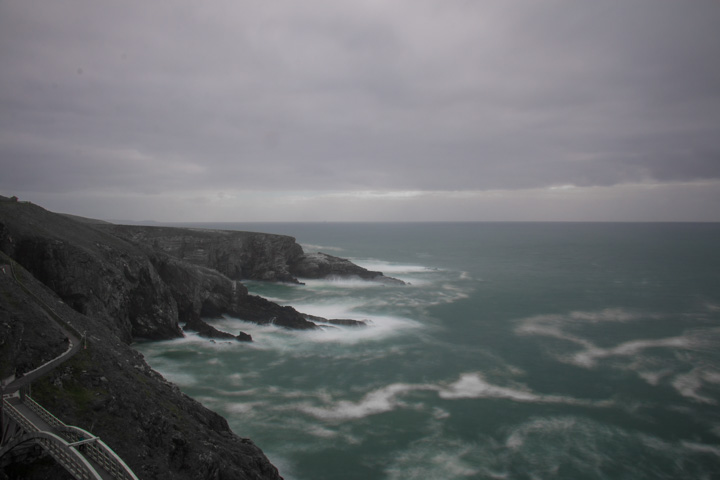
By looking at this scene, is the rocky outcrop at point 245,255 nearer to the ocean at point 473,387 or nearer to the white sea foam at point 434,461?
the ocean at point 473,387

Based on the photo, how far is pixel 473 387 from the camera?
30359 millimetres

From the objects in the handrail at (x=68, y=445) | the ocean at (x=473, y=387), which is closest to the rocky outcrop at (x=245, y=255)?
the ocean at (x=473, y=387)

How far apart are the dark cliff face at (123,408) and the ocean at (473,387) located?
529 centimetres

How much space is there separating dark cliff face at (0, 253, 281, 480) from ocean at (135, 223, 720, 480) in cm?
529

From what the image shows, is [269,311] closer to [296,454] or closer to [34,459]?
[296,454]

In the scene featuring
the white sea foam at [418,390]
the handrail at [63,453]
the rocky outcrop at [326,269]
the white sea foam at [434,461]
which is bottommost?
the white sea foam at [434,461]

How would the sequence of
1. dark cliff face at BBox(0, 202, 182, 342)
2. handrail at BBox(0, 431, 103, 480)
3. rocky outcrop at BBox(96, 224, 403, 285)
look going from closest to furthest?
handrail at BBox(0, 431, 103, 480) < dark cliff face at BBox(0, 202, 182, 342) < rocky outcrop at BBox(96, 224, 403, 285)

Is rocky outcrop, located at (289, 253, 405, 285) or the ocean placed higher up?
rocky outcrop, located at (289, 253, 405, 285)

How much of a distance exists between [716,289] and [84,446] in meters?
86.9

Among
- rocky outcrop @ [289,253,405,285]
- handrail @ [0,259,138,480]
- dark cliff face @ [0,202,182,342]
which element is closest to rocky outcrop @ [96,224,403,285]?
rocky outcrop @ [289,253,405,285]

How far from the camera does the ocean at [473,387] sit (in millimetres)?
21672

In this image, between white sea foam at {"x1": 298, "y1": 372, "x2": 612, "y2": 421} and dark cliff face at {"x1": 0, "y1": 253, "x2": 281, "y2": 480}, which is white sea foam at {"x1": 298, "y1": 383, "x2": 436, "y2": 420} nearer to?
white sea foam at {"x1": 298, "y1": 372, "x2": 612, "y2": 421}

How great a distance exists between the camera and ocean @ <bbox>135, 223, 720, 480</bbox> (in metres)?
21.7

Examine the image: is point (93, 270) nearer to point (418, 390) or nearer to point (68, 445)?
point (68, 445)
